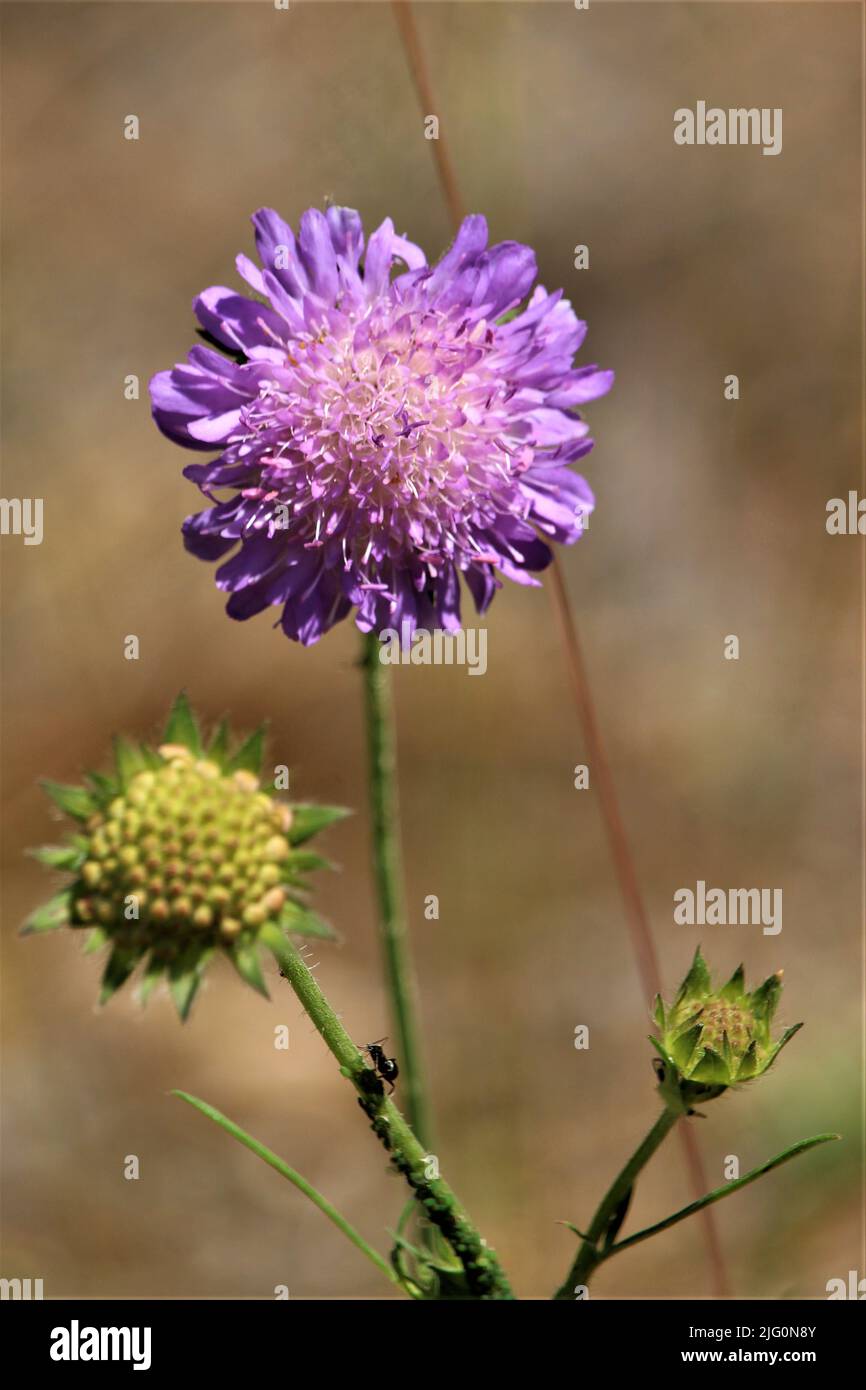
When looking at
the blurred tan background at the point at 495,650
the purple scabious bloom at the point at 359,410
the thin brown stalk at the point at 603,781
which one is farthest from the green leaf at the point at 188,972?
the blurred tan background at the point at 495,650

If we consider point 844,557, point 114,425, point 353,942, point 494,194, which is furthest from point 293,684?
point 844,557

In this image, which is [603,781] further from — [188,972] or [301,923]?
[188,972]

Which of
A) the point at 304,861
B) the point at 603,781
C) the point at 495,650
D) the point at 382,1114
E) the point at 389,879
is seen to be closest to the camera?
the point at 382,1114

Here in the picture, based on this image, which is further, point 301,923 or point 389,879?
point 389,879

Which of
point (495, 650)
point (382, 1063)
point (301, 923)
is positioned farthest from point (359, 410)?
point (495, 650)

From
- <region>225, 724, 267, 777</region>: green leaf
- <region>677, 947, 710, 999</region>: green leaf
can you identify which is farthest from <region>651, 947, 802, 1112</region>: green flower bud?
<region>225, 724, 267, 777</region>: green leaf

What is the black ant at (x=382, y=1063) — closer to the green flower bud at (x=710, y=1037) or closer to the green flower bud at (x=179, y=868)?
the green flower bud at (x=179, y=868)

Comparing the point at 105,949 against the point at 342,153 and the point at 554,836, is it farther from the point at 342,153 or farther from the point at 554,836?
the point at 342,153
